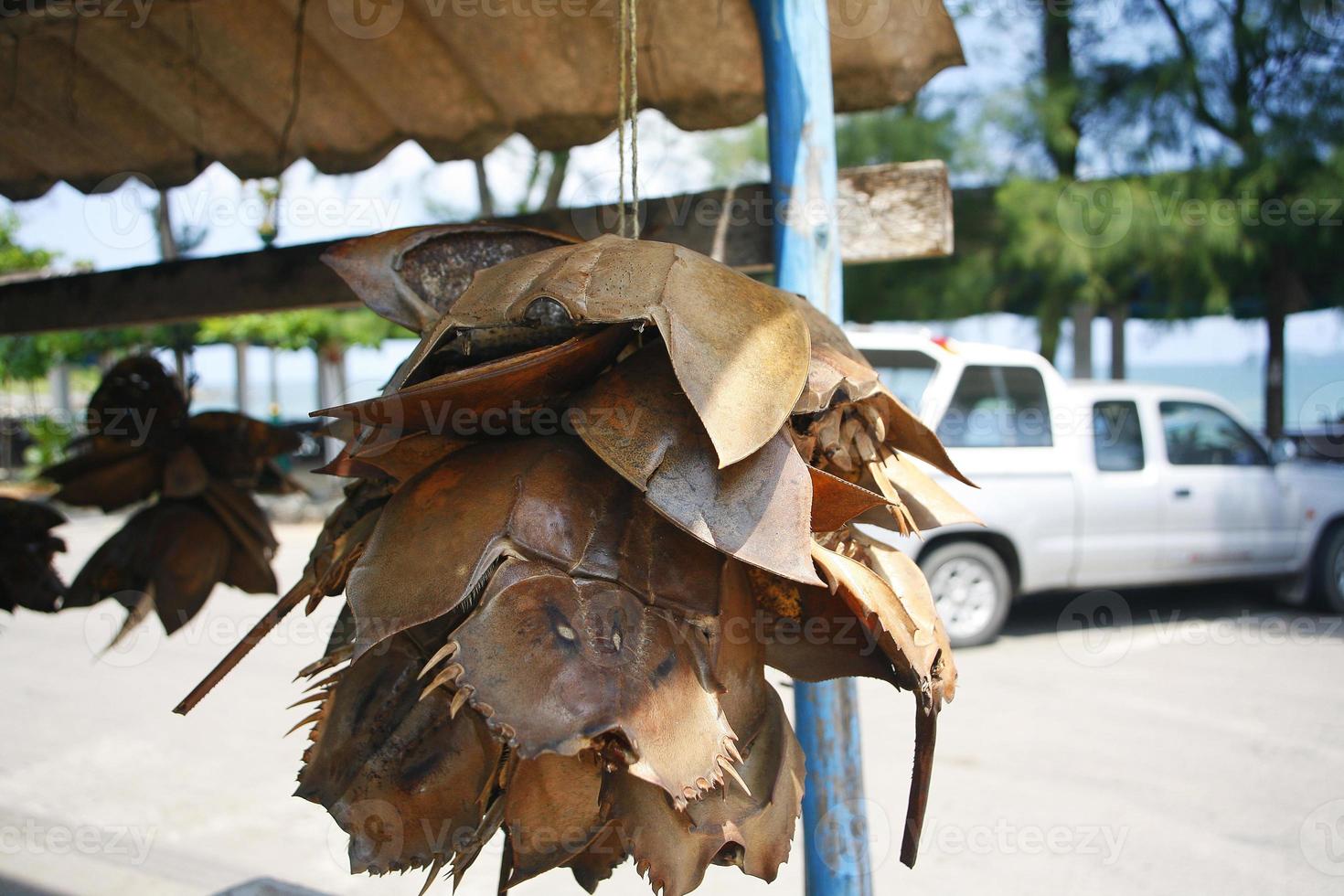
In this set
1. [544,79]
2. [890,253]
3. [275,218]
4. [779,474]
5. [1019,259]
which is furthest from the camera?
[1019,259]

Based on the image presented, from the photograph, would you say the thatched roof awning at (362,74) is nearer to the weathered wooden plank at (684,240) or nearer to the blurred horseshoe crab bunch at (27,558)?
the weathered wooden plank at (684,240)

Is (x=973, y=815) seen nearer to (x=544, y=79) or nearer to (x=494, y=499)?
(x=544, y=79)

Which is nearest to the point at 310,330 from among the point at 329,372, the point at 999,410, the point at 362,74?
the point at 329,372

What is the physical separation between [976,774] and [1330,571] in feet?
15.2

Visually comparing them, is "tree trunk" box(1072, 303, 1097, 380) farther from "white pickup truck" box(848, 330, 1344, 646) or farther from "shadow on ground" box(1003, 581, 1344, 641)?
"white pickup truck" box(848, 330, 1344, 646)

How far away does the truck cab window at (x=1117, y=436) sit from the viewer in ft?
20.9

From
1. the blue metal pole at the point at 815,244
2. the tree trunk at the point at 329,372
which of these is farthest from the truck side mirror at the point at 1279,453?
the tree trunk at the point at 329,372

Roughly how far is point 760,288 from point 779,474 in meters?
0.20

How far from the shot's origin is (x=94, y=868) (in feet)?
10.0

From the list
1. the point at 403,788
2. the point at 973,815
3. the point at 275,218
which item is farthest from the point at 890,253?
the point at 973,815

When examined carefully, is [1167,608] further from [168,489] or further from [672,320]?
[672,320]

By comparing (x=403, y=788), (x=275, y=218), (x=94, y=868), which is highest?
(x=275, y=218)

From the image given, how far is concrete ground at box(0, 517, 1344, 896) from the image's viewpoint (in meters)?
3.19

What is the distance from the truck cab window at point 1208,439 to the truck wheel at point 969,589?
1.75 metres
